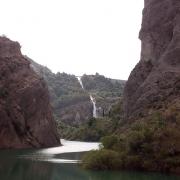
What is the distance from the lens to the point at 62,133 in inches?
7574

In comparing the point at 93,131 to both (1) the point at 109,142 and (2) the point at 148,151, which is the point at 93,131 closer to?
(1) the point at 109,142

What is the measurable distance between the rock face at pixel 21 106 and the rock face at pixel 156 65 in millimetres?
34521

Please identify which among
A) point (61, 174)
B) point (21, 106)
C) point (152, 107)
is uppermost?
point (21, 106)

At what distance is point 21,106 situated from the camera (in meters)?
122

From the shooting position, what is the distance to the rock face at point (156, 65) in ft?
242

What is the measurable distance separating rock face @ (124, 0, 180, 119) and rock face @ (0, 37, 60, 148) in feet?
113

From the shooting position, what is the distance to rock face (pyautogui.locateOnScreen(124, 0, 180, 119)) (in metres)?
73.6

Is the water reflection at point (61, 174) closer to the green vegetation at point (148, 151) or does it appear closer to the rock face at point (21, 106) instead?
the green vegetation at point (148, 151)

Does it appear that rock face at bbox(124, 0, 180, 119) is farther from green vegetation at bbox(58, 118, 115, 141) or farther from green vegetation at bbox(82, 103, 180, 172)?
green vegetation at bbox(58, 118, 115, 141)

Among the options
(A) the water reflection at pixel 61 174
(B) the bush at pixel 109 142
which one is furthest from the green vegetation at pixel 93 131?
(A) the water reflection at pixel 61 174

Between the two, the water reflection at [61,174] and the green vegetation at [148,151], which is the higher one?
the green vegetation at [148,151]

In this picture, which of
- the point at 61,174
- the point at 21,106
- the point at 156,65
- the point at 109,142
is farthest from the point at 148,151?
the point at 21,106

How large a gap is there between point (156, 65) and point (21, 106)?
48.3m

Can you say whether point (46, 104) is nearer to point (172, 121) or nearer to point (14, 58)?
point (14, 58)
